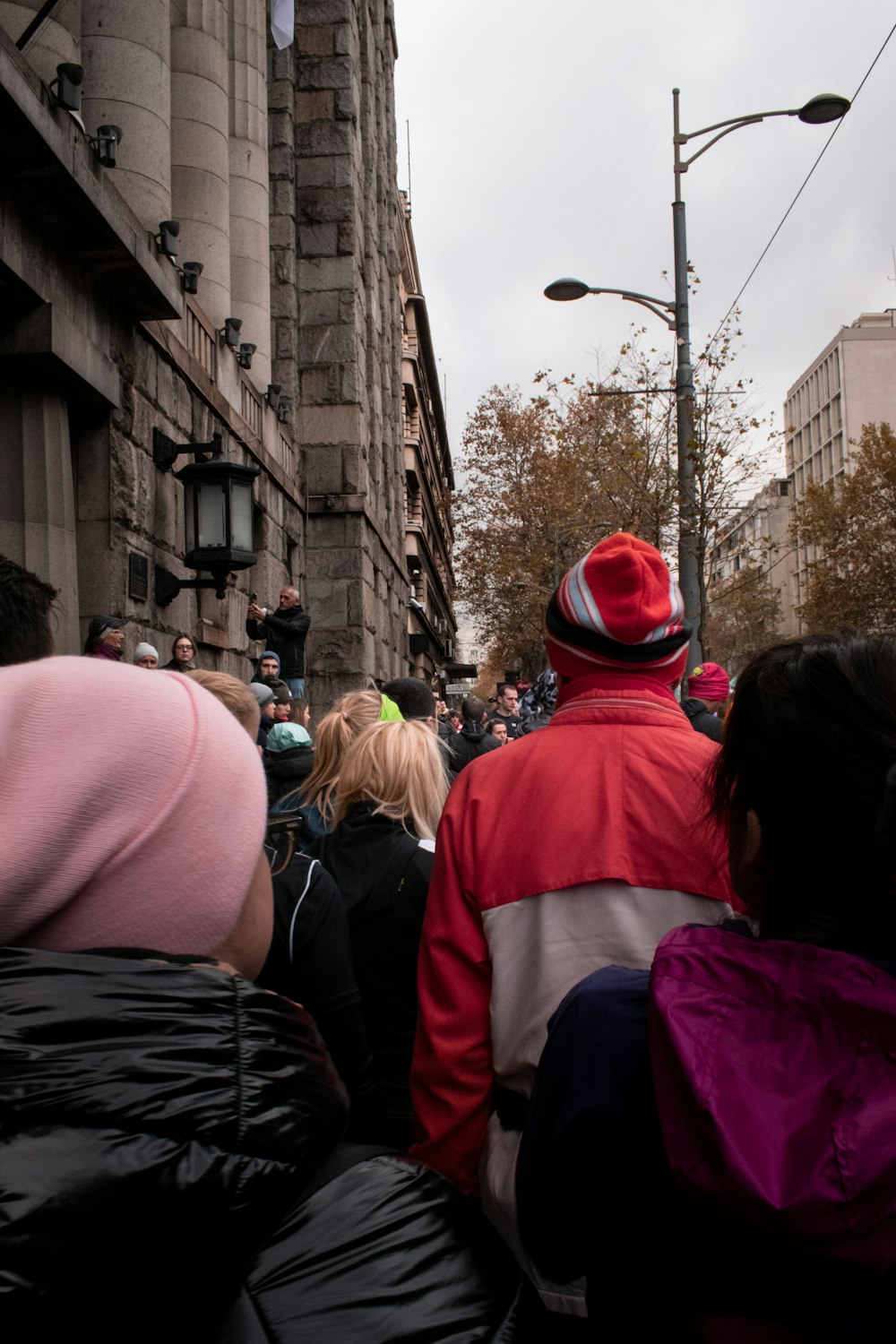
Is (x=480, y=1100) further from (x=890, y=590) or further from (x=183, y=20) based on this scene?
A: (x=890, y=590)

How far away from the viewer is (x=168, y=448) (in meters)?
9.47

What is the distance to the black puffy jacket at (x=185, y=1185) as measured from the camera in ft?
2.59

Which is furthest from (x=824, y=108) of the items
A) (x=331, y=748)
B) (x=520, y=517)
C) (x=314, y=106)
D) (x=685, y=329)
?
(x=520, y=517)

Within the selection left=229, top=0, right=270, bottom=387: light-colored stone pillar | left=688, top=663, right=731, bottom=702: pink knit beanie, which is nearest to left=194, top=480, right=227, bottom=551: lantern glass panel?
left=688, top=663, right=731, bottom=702: pink knit beanie

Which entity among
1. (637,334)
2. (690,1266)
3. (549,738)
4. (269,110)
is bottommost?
(690,1266)

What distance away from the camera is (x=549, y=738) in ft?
7.23

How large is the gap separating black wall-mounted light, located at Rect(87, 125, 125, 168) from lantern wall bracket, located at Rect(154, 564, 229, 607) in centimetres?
305

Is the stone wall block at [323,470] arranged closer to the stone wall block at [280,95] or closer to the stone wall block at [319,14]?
the stone wall block at [280,95]

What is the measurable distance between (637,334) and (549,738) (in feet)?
60.5

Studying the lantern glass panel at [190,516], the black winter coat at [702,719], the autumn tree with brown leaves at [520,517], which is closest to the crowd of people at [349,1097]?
the black winter coat at [702,719]

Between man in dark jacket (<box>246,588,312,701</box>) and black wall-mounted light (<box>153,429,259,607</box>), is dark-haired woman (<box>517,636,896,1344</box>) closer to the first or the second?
black wall-mounted light (<box>153,429,259,607</box>)

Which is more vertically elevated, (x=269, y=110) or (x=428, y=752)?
(x=269, y=110)

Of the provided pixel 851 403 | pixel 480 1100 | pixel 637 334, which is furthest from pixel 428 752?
pixel 851 403

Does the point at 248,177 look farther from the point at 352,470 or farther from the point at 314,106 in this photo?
the point at 314,106
